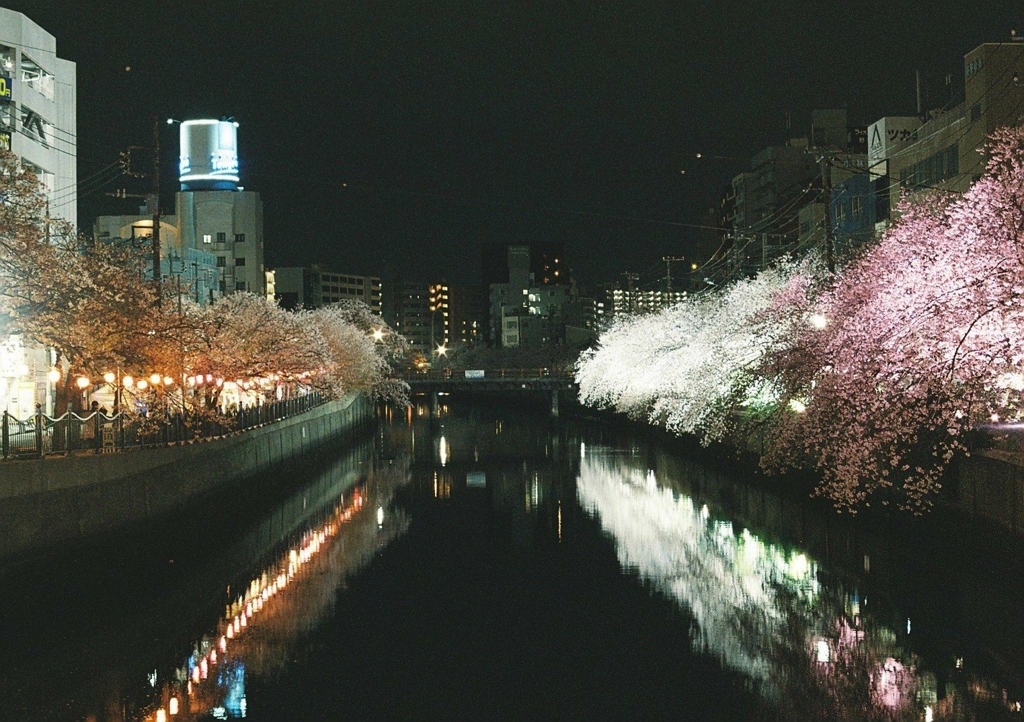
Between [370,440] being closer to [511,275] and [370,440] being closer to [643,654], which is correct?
[643,654]

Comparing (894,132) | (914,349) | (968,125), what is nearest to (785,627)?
(914,349)

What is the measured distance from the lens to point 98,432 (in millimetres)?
24188

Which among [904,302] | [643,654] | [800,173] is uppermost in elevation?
[800,173]

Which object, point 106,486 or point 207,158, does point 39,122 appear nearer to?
point 106,486

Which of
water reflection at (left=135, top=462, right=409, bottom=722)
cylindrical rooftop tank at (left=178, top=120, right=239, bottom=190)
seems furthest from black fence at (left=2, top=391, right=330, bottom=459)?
cylindrical rooftop tank at (left=178, top=120, right=239, bottom=190)

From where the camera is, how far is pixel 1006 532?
2041 centimetres

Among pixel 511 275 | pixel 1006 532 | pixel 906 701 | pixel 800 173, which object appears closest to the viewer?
pixel 906 701

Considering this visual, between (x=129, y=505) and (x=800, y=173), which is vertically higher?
(x=800, y=173)

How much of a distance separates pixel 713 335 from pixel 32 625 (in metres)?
28.4

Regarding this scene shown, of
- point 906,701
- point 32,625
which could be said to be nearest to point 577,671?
point 906,701

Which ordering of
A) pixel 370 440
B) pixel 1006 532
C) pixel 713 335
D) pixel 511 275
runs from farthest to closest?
pixel 511 275 → pixel 370 440 → pixel 713 335 → pixel 1006 532

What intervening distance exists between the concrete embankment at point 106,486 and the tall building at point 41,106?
17.0 metres

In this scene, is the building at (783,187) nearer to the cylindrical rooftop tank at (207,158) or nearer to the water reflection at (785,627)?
the cylindrical rooftop tank at (207,158)

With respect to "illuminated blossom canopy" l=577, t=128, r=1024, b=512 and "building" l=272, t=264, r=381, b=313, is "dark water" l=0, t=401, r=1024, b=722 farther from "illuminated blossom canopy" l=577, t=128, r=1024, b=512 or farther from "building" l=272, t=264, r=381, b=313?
"building" l=272, t=264, r=381, b=313
